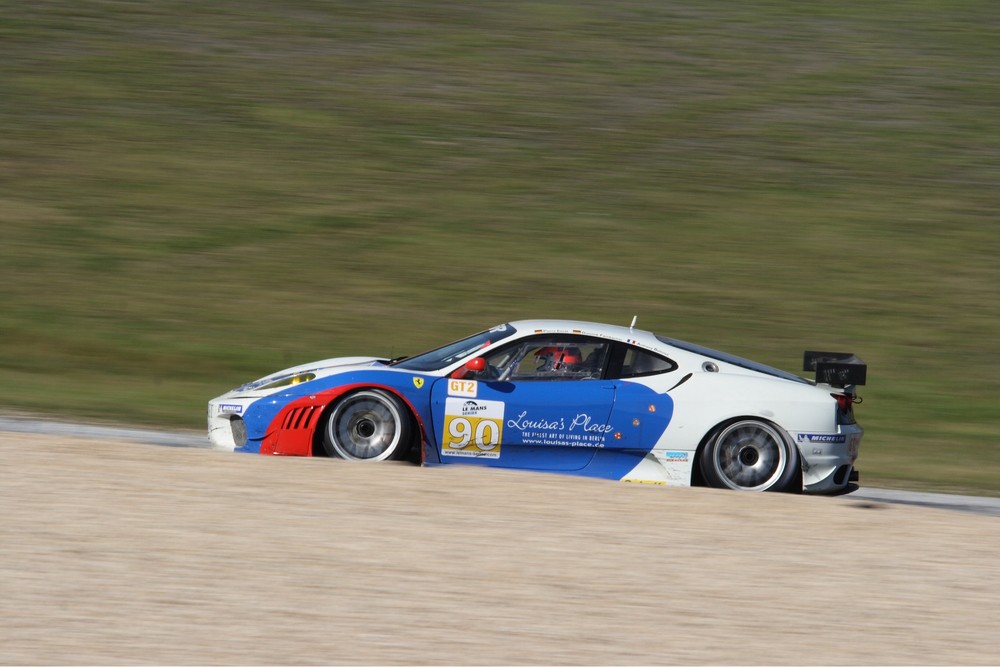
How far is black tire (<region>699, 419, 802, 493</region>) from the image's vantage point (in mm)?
8203

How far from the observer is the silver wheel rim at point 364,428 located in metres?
8.14

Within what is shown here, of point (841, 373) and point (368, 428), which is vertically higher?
point (841, 373)

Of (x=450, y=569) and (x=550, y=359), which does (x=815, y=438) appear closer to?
(x=550, y=359)

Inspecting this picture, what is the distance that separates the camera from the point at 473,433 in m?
8.16

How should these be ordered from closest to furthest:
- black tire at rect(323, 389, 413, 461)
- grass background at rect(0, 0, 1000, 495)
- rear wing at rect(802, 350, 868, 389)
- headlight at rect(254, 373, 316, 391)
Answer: black tire at rect(323, 389, 413, 461) < rear wing at rect(802, 350, 868, 389) < headlight at rect(254, 373, 316, 391) < grass background at rect(0, 0, 1000, 495)

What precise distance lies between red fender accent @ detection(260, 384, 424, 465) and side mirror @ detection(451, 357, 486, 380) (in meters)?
0.41

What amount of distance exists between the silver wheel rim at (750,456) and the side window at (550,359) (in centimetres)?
103

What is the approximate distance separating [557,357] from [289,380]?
199cm

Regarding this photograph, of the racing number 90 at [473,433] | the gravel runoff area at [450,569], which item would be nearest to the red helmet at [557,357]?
the racing number 90 at [473,433]

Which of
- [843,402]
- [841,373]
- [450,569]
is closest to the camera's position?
[450,569]

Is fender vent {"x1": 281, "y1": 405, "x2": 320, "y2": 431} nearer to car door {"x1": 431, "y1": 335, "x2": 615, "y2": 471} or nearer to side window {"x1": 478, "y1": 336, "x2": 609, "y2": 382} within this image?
car door {"x1": 431, "y1": 335, "x2": 615, "y2": 471}

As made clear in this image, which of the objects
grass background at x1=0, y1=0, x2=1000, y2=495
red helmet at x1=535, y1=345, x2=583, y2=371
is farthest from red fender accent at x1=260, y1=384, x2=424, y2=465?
grass background at x1=0, y1=0, x2=1000, y2=495

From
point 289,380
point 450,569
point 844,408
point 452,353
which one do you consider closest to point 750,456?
point 844,408

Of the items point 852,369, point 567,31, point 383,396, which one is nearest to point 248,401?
point 383,396
